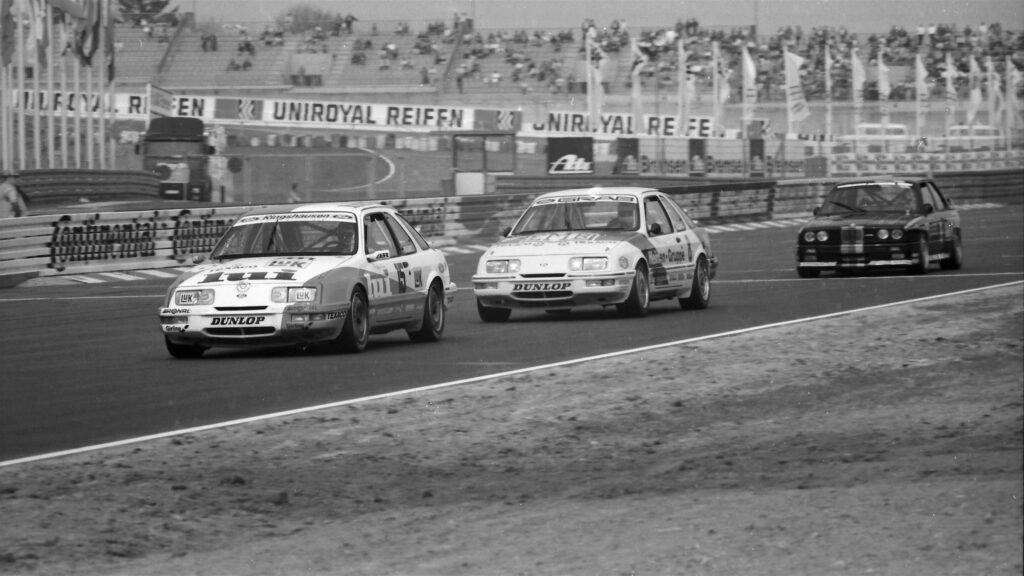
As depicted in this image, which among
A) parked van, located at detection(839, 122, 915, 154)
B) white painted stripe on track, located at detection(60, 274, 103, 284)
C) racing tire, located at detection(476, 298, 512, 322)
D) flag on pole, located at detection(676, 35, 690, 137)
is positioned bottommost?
racing tire, located at detection(476, 298, 512, 322)

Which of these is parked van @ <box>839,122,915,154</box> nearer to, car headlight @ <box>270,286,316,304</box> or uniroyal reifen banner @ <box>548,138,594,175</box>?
uniroyal reifen banner @ <box>548,138,594,175</box>

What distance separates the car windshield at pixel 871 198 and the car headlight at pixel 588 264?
7.08 metres

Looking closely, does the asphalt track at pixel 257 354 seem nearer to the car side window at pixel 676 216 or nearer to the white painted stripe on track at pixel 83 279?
the car side window at pixel 676 216

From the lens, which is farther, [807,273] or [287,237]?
[807,273]

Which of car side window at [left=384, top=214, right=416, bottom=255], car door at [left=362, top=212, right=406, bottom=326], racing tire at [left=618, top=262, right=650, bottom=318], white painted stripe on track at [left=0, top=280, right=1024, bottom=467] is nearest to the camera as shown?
white painted stripe on track at [left=0, top=280, right=1024, bottom=467]

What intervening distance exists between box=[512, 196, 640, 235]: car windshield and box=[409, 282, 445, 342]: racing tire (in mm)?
2173

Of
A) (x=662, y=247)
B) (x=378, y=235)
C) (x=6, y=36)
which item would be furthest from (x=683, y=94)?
(x=378, y=235)

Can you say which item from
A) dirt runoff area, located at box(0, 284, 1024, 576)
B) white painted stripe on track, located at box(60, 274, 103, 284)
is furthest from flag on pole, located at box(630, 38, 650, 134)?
dirt runoff area, located at box(0, 284, 1024, 576)

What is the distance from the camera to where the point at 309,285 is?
12.5 metres

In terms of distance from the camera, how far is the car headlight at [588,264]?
1549 cm

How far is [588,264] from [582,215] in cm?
123

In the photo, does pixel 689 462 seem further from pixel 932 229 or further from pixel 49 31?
pixel 49 31

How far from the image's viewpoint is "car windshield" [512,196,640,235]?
54.2 ft

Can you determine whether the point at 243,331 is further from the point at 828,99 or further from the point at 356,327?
the point at 828,99
